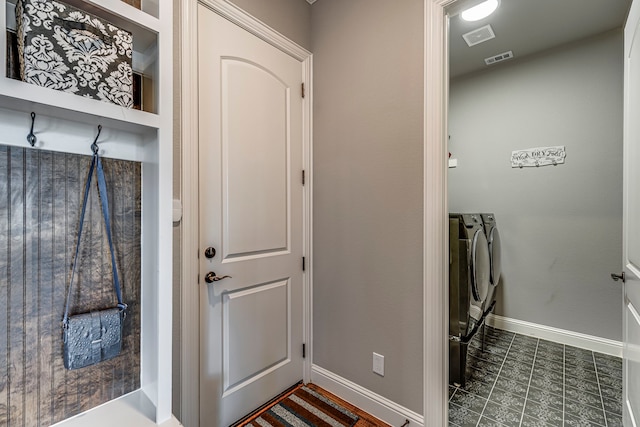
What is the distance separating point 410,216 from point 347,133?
2.17 feet

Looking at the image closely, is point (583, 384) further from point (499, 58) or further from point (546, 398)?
point (499, 58)

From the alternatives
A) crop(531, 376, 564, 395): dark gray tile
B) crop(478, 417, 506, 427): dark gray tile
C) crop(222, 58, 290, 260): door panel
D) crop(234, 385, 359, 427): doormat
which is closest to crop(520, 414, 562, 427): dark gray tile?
crop(478, 417, 506, 427): dark gray tile

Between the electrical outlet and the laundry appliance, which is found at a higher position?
the laundry appliance

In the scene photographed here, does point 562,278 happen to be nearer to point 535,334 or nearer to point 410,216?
point 535,334

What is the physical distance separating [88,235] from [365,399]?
1.67m

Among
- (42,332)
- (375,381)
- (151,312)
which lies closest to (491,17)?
(375,381)

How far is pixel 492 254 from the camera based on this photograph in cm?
272

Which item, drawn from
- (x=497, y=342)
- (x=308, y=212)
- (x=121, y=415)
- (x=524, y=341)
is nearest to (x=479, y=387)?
(x=497, y=342)

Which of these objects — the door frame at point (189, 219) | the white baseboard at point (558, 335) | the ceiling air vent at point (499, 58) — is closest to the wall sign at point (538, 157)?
the ceiling air vent at point (499, 58)

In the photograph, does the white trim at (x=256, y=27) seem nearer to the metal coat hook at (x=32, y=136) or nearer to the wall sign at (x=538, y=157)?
the metal coat hook at (x=32, y=136)

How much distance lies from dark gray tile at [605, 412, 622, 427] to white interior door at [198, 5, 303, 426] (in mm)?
1871

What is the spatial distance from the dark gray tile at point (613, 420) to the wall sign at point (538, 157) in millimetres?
1985

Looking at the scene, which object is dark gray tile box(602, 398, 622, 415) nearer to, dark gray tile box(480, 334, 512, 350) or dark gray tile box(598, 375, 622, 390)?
dark gray tile box(598, 375, 622, 390)

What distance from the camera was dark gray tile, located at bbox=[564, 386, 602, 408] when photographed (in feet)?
5.93
